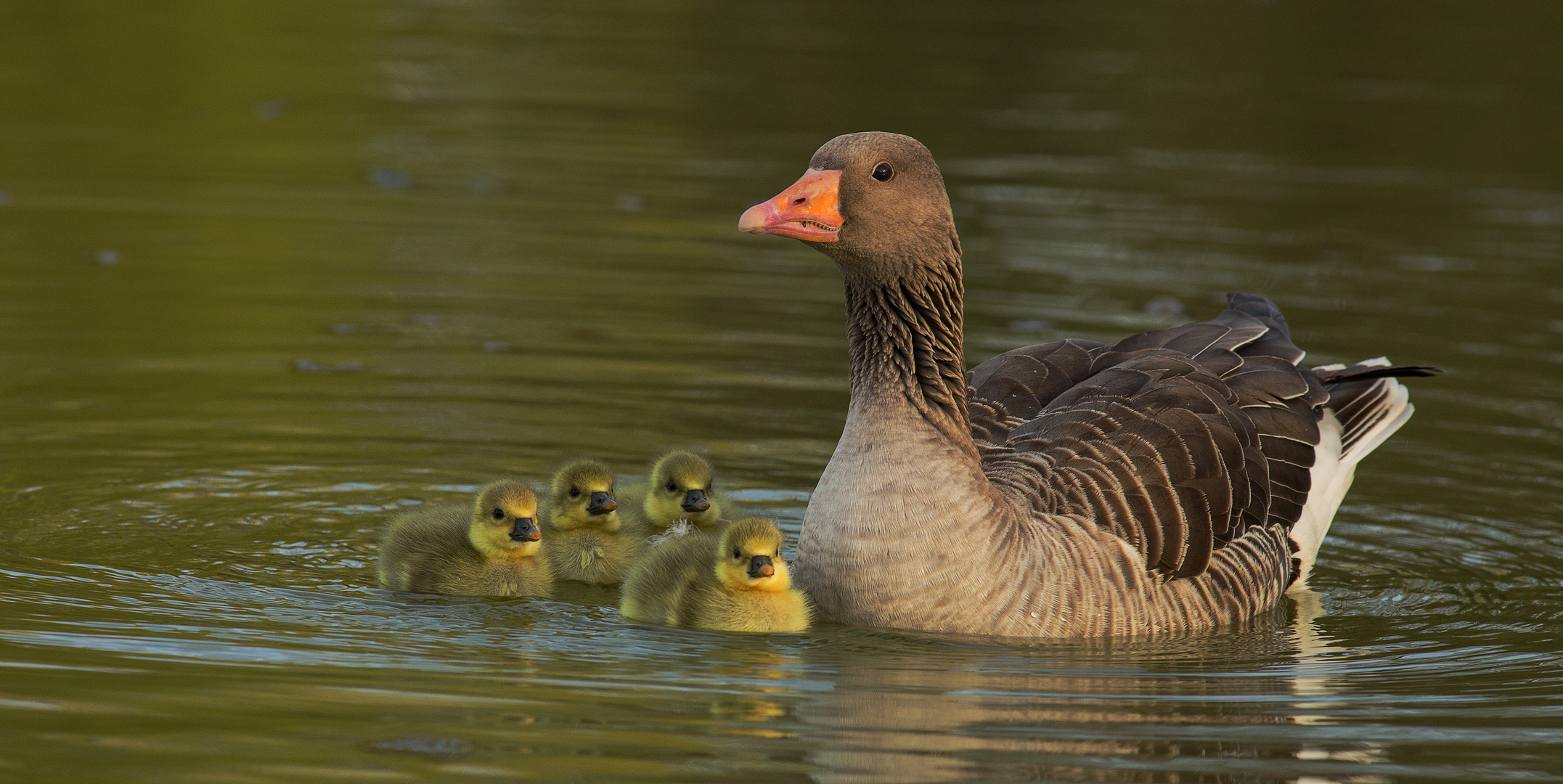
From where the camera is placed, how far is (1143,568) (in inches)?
348

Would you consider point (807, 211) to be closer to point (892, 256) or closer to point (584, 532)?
point (892, 256)

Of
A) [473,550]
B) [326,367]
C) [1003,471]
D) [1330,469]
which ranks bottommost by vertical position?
[473,550]

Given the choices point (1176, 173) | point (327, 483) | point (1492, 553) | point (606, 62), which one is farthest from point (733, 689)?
point (606, 62)

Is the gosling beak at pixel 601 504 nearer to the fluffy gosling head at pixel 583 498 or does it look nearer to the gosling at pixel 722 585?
the fluffy gosling head at pixel 583 498

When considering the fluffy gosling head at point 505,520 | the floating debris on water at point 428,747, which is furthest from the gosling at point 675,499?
the floating debris on water at point 428,747

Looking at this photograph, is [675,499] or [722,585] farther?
[675,499]

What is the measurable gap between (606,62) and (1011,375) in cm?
1887

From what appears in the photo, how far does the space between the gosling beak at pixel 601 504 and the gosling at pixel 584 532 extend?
0.05ft

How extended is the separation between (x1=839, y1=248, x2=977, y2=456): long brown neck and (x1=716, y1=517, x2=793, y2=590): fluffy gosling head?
84 cm

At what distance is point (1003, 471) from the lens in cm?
897

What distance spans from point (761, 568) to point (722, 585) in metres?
0.35

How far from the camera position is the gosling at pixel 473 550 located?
28.7 feet

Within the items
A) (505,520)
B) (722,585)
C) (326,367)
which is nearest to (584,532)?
(505,520)

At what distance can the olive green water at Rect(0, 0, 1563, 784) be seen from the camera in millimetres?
7184
